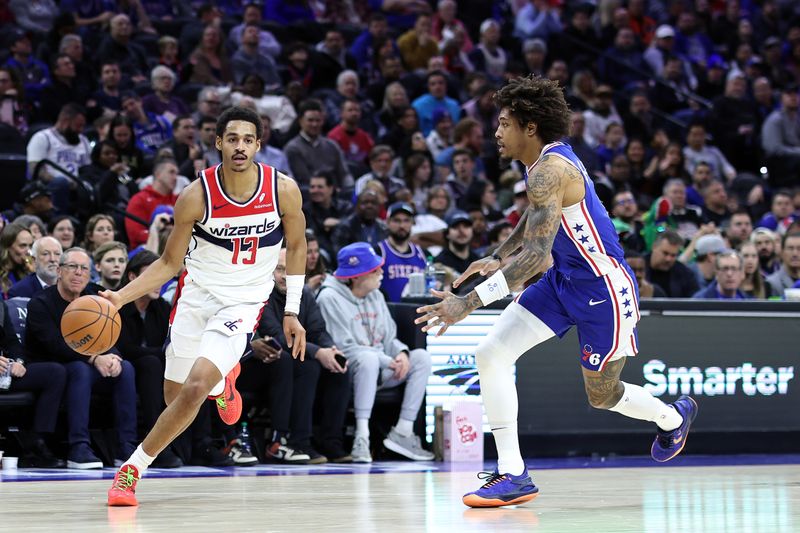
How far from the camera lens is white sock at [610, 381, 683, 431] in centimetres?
698

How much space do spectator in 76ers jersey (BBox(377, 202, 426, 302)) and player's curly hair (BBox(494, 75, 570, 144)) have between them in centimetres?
483

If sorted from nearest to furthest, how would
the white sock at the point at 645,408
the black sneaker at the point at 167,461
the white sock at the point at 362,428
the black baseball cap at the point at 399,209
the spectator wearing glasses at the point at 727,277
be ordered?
the white sock at the point at 645,408 → the black sneaker at the point at 167,461 → the white sock at the point at 362,428 → the spectator wearing glasses at the point at 727,277 → the black baseball cap at the point at 399,209

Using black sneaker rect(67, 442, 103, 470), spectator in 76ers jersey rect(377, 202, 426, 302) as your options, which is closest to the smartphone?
black sneaker rect(67, 442, 103, 470)

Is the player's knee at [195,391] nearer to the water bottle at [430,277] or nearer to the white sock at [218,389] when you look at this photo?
the white sock at [218,389]

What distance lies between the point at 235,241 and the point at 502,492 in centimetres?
198

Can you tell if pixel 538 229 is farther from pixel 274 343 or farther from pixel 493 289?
pixel 274 343

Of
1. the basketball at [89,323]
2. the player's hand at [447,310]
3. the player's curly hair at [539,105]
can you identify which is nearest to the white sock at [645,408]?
the player's hand at [447,310]

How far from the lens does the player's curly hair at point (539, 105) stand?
660cm

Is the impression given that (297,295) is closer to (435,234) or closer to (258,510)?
(258,510)

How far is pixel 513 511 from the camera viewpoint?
21.1ft

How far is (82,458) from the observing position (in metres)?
8.90

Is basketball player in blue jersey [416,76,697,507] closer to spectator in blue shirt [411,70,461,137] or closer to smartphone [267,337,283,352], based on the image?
smartphone [267,337,283,352]

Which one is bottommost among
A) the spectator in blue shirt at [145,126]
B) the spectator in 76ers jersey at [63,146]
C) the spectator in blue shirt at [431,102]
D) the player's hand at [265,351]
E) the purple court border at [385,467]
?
the purple court border at [385,467]

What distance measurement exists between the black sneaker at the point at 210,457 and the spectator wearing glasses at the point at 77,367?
1.75 ft
